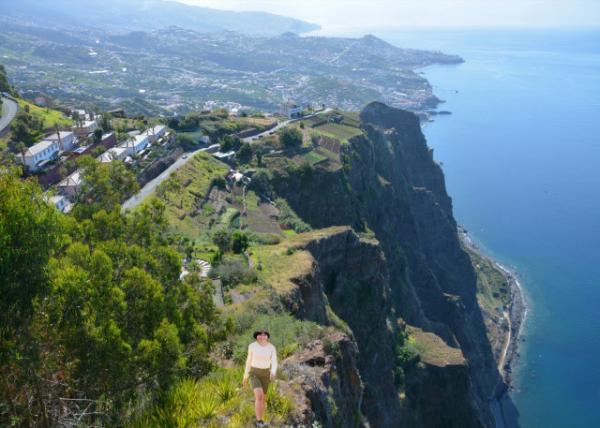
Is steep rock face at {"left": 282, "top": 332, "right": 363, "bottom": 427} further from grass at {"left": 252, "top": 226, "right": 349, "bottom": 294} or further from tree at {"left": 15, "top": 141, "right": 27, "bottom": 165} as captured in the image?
tree at {"left": 15, "top": 141, "right": 27, "bottom": 165}

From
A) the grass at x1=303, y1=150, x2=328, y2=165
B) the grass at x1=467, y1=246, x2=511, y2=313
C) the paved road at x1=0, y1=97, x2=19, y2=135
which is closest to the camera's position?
the paved road at x1=0, y1=97, x2=19, y2=135

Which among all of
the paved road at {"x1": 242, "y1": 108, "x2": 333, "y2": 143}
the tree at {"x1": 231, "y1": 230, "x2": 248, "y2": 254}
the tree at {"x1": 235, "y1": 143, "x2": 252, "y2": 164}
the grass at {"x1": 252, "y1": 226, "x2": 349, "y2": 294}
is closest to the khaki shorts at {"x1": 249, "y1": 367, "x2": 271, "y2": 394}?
the grass at {"x1": 252, "y1": 226, "x2": 349, "y2": 294}

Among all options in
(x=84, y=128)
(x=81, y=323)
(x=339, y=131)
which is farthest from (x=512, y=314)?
(x=81, y=323)

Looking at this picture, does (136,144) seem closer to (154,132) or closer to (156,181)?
(154,132)

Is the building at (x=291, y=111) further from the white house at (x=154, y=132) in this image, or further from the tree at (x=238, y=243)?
the tree at (x=238, y=243)

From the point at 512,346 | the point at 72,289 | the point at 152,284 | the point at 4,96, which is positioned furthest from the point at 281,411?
the point at 512,346

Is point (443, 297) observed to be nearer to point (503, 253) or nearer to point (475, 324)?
point (475, 324)
